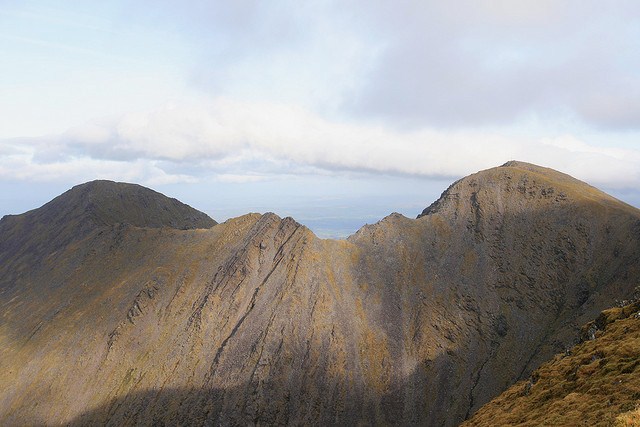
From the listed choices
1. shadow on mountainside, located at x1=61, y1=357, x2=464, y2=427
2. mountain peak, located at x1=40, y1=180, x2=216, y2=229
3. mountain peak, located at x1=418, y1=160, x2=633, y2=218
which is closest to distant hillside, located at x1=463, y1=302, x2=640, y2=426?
shadow on mountainside, located at x1=61, y1=357, x2=464, y2=427

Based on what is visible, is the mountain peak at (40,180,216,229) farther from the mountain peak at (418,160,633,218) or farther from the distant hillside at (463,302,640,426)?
the distant hillside at (463,302,640,426)

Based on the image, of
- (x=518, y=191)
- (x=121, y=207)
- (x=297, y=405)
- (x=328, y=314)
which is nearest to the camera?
(x=297, y=405)

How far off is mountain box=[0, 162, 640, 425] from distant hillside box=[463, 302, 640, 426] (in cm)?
3908

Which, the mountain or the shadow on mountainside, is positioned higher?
the mountain

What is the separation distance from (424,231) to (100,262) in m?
93.8

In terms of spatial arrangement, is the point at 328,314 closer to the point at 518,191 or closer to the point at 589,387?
the point at 518,191

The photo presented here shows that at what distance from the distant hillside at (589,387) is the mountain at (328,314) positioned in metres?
39.1

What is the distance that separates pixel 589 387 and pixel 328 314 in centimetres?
6842

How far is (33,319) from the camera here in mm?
117188

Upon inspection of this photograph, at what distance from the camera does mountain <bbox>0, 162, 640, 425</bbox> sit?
286 feet

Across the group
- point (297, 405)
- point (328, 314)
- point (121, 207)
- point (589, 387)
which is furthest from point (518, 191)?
point (121, 207)

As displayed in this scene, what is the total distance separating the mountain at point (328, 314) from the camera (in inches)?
3435

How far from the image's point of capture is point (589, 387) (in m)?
33.4

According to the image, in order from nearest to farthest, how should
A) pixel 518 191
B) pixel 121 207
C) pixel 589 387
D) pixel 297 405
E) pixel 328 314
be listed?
pixel 589 387, pixel 297 405, pixel 328 314, pixel 518 191, pixel 121 207
